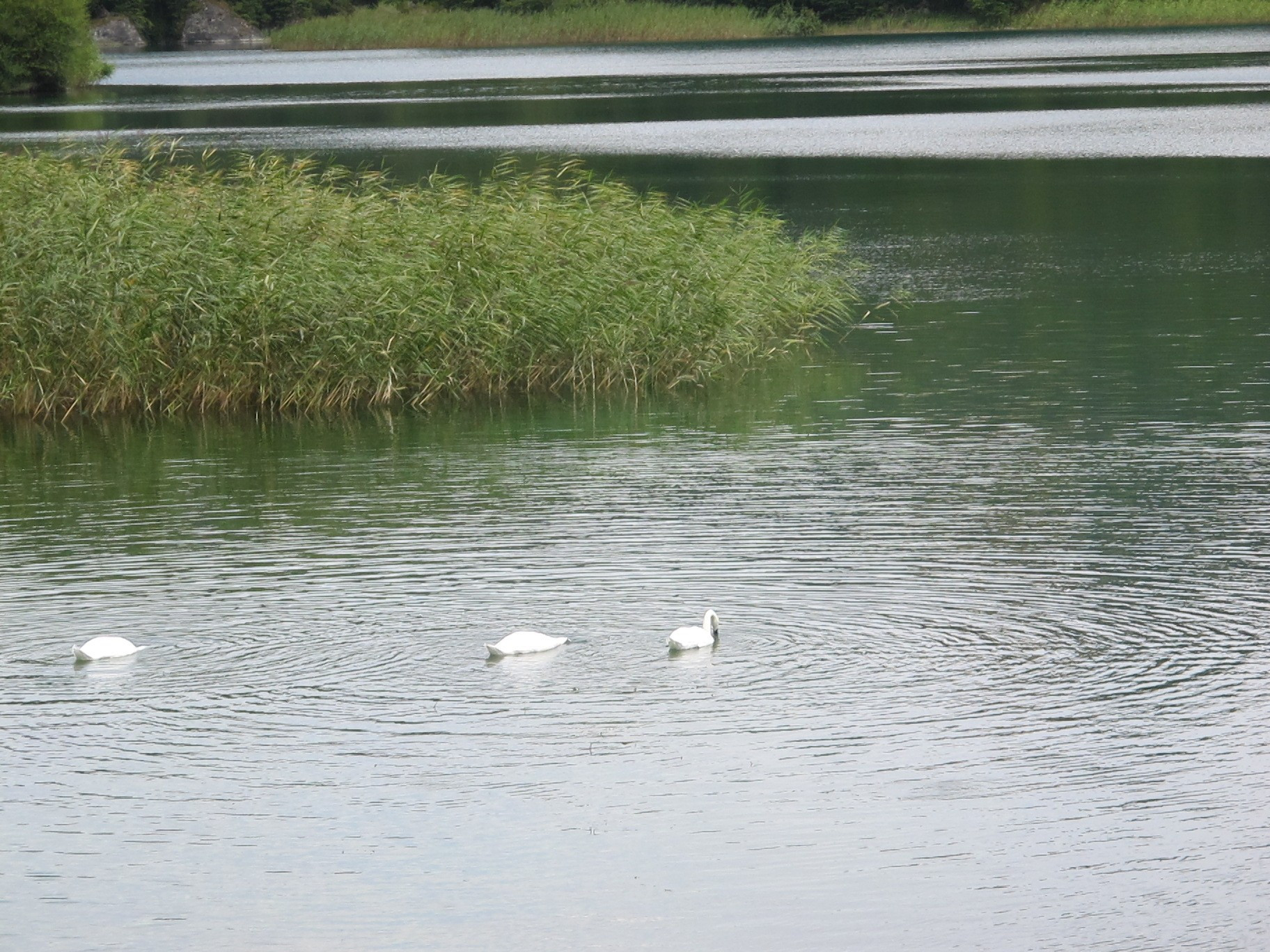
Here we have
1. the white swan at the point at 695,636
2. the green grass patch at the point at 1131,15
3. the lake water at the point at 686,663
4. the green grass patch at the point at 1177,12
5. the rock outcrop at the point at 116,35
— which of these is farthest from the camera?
the rock outcrop at the point at 116,35

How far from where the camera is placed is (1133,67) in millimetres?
51188

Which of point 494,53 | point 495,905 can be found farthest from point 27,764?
point 494,53

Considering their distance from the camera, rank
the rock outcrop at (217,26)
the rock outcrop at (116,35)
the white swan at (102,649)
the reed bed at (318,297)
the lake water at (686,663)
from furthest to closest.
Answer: the rock outcrop at (217,26) < the rock outcrop at (116,35) < the reed bed at (318,297) < the white swan at (102,649) < the lake water at (686,663)

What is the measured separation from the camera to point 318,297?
13.3 meters

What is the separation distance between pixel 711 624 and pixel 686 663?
0.80ft

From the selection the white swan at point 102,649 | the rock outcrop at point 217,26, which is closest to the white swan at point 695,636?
the white swan at point 102,649

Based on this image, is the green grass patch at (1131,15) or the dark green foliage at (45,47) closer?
the dark green foliage at (45,47)

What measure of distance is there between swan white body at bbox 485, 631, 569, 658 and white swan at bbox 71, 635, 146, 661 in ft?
4.71

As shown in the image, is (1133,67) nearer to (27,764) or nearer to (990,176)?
(990,176)

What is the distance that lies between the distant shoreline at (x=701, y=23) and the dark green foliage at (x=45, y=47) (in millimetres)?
19454

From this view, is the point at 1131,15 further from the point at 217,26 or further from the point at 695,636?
the point at 695,636

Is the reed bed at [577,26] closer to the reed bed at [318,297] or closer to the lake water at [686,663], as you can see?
the lake water at [686,663]

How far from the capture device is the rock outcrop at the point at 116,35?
326 ft

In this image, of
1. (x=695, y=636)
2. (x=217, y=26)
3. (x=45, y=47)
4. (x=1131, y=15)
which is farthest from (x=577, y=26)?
(x=695, y=636)
